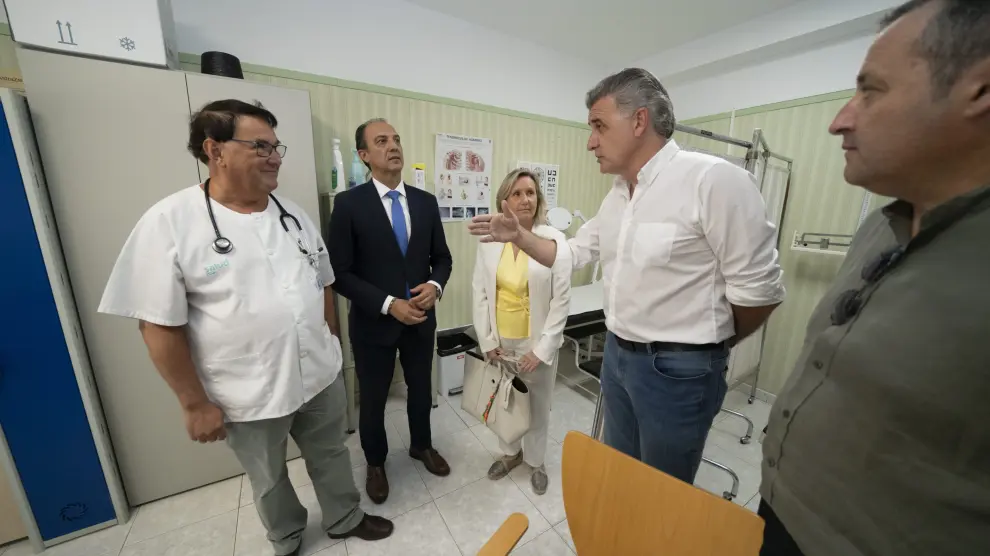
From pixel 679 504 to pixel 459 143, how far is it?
7.97 feet

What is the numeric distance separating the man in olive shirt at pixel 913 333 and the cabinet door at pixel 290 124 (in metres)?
1.88

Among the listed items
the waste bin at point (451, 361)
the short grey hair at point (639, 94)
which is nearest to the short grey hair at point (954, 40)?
the short grey hair at point (639, 94)

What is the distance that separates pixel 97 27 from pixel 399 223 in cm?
127

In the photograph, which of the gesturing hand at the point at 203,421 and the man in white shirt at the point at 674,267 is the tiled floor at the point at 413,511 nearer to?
the gesturing hand at the point at 203,421

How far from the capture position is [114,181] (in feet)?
4.47

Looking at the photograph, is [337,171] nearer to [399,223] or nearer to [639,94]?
[399,223]

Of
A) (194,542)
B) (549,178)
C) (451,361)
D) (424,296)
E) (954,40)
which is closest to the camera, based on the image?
(954,40)

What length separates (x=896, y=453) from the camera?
476 mm

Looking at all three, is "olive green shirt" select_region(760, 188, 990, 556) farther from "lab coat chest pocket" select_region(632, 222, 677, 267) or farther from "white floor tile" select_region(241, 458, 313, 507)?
"white floor tile" select_region(241, 458, 313, 507)

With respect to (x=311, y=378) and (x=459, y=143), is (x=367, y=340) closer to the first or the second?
(x=311, y=378)

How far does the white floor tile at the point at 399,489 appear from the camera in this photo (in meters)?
1.63

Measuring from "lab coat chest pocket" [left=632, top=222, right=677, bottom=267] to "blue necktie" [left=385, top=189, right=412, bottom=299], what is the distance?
1.02m

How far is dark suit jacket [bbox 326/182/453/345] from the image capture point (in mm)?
1490

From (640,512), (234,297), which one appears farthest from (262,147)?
(640,512)
